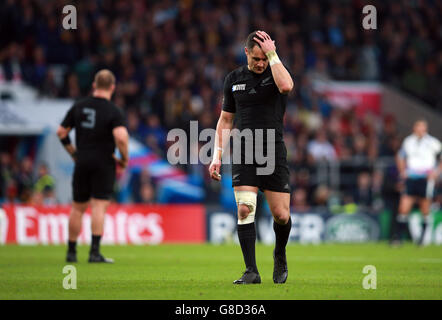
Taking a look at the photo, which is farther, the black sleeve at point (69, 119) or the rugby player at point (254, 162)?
the black sleeve at point (69, 119)

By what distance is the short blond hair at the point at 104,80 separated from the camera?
11.4 meters

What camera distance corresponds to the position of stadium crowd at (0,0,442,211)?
21.6 m

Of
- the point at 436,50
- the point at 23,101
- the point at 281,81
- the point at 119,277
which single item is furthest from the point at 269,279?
the point at 436,50

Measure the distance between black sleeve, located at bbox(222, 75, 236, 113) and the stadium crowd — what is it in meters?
11.5

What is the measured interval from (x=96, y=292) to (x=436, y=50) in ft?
76.2

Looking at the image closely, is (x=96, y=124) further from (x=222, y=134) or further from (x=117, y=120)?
(x=222, y=134)

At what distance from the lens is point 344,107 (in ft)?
→ 87.5

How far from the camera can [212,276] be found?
9.31 m

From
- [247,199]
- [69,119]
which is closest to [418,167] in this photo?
[69,119]

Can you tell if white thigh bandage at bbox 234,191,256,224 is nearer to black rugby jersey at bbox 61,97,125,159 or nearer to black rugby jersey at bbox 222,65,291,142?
black rugby jersey at bbox 222,65,291,142

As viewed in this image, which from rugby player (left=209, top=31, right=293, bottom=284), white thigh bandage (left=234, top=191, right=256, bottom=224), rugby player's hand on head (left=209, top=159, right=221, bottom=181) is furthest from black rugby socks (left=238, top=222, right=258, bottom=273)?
rugby player's hand on head (left=209, top=159, right=221, bottom=181)

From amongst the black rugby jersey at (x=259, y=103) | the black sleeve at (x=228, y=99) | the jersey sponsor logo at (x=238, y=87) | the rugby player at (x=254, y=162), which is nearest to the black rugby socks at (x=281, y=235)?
the rugby player at (x=254, y=162)

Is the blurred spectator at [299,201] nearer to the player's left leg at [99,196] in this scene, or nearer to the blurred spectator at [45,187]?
the blurred spectator at [45,187]

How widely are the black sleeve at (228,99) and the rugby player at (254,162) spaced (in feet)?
0.04
